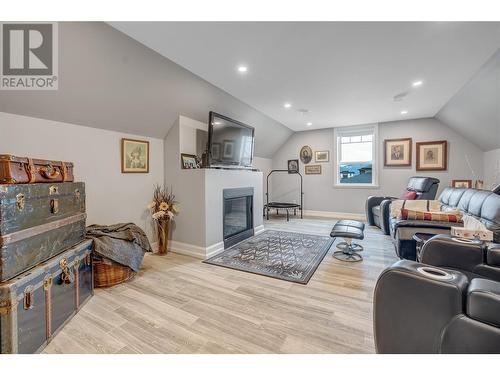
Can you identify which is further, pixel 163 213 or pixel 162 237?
pixel 162 237

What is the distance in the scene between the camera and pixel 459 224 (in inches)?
83.5

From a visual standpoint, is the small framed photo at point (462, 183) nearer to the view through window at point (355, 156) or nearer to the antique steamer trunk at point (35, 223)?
the view through window at point (355, 156)

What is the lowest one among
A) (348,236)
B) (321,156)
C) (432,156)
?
(348,236)

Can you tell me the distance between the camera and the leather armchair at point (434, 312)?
0.81 meters

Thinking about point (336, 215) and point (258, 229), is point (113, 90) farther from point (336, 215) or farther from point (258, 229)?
point (336, 215)

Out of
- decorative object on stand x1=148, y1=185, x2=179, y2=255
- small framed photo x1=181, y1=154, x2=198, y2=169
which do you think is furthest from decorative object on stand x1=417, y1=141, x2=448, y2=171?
decorative object on stand x1=148, y1=185, x2=179, y2=255

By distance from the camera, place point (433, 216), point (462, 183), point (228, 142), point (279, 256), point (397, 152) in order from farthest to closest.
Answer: point (397, 152) < point (462, 183) < point (228, 142) < point (279, 256) < point (433, 216)

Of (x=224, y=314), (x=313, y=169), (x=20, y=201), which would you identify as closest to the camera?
(x=20, y=201)

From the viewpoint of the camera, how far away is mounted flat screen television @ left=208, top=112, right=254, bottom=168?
3.18 metres

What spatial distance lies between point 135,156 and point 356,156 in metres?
5.18

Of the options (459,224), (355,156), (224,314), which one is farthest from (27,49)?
(355,156)

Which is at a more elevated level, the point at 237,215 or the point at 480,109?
the point at 480,109

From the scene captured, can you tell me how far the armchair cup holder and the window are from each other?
4966mm
